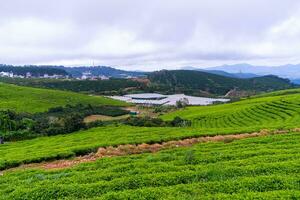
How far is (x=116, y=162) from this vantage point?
23.4 metres

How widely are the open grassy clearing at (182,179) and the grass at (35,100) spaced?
111 meters

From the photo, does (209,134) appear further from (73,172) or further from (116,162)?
(73,172)

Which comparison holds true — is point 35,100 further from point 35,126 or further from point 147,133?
point 147,133

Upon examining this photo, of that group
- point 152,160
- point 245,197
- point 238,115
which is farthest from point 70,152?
point 238,115

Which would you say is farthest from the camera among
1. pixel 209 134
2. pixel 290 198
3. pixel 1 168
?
pixel 209 134

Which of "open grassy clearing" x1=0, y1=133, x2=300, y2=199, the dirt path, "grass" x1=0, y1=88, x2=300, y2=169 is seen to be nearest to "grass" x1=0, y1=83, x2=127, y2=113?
"grass" x1=0, y1=88, x2=300, y2=169

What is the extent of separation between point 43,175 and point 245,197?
41.3 feet

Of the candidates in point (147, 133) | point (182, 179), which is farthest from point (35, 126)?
point (182, 179)

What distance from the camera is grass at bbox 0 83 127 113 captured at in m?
132

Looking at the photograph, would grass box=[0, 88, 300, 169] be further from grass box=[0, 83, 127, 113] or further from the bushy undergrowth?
grass box=[0, 83, 127, 113]

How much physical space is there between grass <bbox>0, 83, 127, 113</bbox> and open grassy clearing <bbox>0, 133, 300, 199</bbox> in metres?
111

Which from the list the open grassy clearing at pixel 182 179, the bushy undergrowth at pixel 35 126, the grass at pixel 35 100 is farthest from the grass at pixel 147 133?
the grass at pixel 35 100

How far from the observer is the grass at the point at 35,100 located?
433 feet

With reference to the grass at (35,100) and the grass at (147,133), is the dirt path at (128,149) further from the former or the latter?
the grass at (35,100)
